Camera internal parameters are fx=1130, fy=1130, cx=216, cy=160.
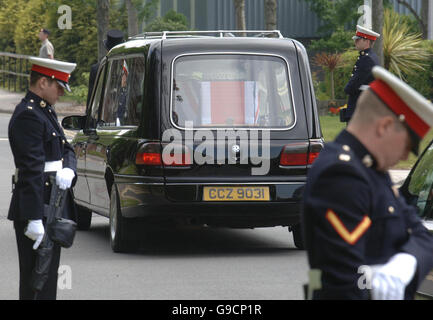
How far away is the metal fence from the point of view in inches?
1640

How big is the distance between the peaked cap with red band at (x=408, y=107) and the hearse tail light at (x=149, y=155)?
6345mm

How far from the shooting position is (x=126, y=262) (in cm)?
966

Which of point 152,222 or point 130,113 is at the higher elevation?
point 130,113

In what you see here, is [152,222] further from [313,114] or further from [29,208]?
[29,208]

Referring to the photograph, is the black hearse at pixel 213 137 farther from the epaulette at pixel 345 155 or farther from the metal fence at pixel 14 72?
the metal fence at pixel 14 72

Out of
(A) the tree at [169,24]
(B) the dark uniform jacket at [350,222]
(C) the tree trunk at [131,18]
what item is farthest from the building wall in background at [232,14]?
(B) the dark uniform jacket at [350,222]

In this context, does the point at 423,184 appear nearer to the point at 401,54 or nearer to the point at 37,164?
the point at 37,164

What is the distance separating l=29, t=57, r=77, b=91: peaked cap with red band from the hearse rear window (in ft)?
11.1

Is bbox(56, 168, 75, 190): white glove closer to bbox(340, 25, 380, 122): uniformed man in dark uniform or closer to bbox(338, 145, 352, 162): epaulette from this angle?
bbox(338, 145, 352, 162): epaulette

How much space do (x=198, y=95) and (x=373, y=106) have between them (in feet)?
21.4

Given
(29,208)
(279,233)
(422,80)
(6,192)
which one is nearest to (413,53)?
(422,80)

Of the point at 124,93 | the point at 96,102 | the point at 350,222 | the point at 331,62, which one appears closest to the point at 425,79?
the point at 331,62

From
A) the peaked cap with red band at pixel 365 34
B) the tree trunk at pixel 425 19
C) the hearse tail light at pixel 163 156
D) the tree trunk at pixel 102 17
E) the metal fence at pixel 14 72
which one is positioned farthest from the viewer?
the metal fence at pixel 14 72

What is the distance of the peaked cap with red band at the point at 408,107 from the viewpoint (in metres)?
3.41
